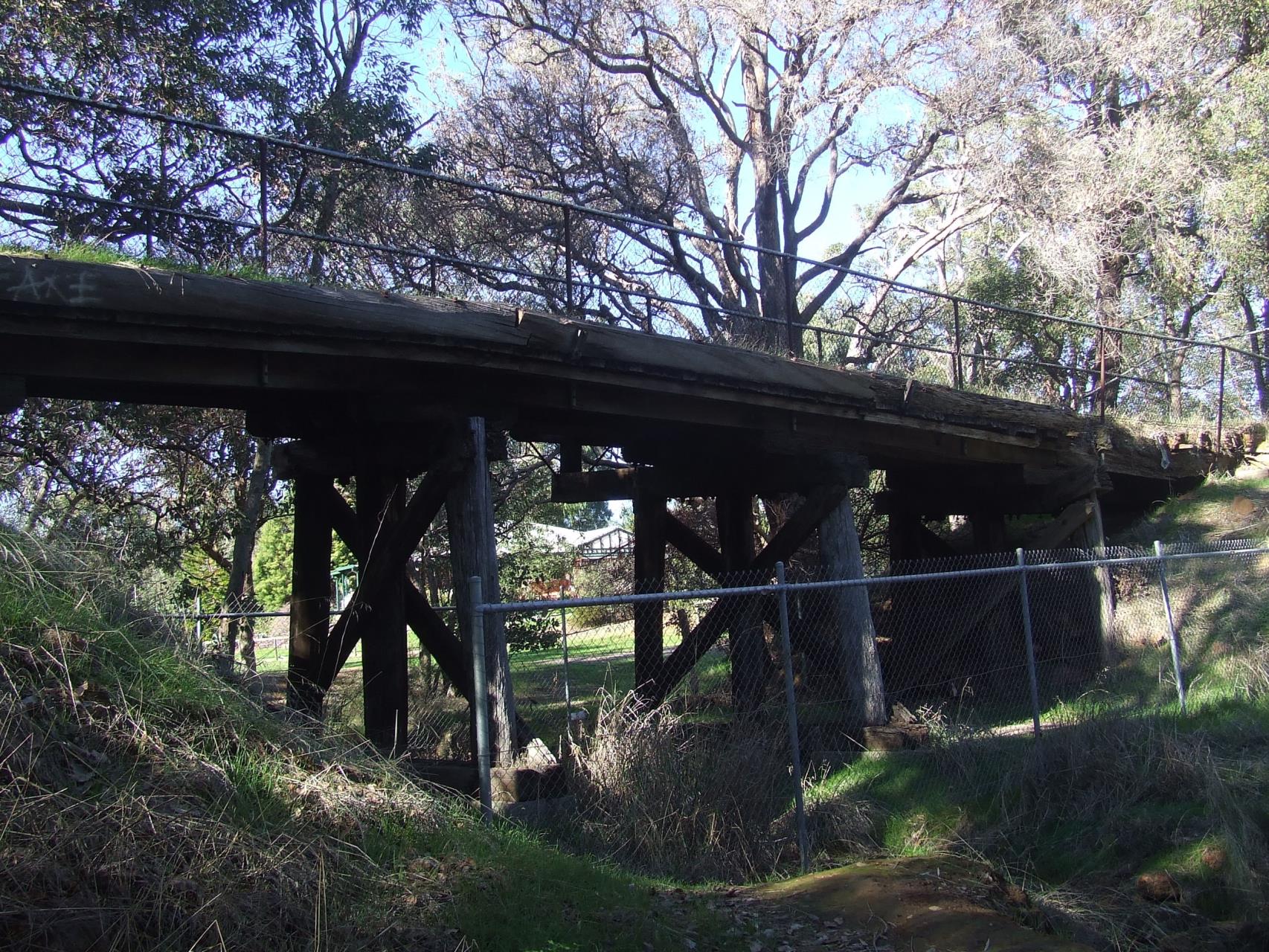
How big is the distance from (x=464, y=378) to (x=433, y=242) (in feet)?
29.9

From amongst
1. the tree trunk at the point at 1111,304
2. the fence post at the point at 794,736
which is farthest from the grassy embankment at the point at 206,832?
the tree trunk at the point at 1111,304

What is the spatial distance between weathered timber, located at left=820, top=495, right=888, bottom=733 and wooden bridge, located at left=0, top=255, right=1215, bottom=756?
5 cm

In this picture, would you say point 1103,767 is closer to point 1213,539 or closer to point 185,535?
point 1213,539

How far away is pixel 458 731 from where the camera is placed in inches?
345

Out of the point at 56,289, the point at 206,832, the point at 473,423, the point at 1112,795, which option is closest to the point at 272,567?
the point at 473,423

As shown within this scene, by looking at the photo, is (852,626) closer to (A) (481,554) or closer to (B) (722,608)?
(B) (722,608)

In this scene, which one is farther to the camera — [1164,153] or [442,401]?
Result: [1164,153]

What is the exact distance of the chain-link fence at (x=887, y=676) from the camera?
6352 millimetres

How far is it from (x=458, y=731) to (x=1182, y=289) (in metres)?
21.1

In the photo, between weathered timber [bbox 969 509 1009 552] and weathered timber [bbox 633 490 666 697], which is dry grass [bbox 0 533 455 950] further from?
weathered timber [bbox 969 509 1009 552]

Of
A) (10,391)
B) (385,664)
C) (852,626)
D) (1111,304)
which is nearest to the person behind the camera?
(10,391)

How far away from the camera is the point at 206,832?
406cm

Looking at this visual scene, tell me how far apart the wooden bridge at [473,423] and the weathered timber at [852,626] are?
47 millimetres

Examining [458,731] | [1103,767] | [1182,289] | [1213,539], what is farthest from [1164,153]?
[458,731]
